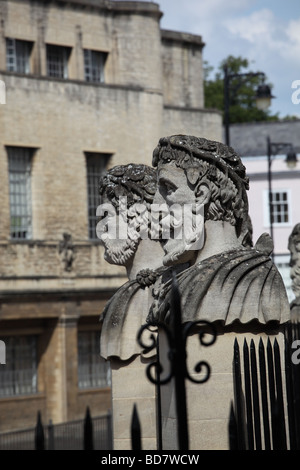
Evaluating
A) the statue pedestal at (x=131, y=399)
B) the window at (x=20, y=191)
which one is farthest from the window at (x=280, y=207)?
the statue pedestal at (x=131, y=399)

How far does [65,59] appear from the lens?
39.4 meters

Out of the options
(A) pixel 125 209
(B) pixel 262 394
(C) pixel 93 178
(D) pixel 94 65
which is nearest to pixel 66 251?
(C) pixel 93 178

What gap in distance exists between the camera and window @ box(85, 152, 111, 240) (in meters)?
39.2

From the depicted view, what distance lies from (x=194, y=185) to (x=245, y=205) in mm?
367

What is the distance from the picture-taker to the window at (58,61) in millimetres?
39125

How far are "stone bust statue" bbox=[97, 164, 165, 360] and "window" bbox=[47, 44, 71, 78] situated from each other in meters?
30.8

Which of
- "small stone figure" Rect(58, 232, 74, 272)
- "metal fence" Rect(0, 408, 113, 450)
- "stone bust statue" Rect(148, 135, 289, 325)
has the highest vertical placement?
"small stone figure" Rect(58, 232, 74, 272)

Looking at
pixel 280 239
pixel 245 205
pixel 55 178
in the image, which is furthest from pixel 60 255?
pixel 245 205

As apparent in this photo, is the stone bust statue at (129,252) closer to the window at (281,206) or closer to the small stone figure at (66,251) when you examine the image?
the small stone figure at (66,251)

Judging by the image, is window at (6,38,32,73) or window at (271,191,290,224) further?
window at (271,191,290,224)

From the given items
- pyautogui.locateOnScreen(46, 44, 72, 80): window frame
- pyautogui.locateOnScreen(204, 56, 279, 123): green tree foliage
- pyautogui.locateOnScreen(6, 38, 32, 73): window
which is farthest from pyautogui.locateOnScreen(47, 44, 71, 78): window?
pyautogui.locateOnScreen(204, 56, 279, 123): green tree foliage

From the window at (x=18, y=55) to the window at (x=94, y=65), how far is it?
2.21 metres

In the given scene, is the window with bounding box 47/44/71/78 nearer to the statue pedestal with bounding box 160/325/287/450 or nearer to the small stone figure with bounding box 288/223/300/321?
the small stone figure with bounding box 288/223/300/321

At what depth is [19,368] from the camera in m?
37.2
